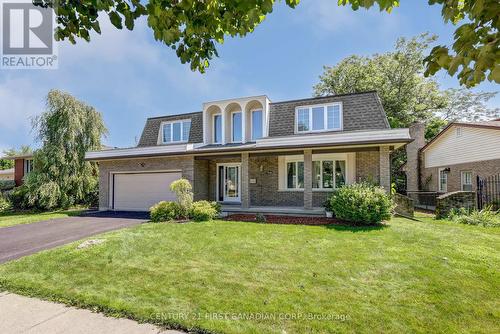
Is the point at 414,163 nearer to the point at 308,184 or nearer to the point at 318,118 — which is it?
the point at 318,118

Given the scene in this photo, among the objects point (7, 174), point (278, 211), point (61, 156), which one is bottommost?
point (278, 211)

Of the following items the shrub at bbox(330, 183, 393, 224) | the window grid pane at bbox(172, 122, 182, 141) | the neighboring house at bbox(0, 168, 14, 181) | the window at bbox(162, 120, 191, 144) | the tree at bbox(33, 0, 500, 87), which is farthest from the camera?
the neighboring house at bbox(0, 168, 14, 181)

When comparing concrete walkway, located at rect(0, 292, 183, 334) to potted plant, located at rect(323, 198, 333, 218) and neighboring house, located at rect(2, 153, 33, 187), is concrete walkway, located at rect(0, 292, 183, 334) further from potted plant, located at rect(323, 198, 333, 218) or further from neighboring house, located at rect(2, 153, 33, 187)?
neighboring house, located at rect(2, 153, 33, 187)

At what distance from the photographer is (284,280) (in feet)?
16.2

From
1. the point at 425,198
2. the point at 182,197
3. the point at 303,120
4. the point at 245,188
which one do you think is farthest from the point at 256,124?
the point at 425,198

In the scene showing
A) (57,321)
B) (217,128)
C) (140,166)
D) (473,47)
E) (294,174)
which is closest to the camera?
(473,47)

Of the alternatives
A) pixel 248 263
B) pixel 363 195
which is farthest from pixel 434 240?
pixel 248 263

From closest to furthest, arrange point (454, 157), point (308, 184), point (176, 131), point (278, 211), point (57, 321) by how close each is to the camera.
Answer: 1. point (57, 321)
2. point (308, 184)
3. point (278, 211)
4. point (454, 157)
5. point (176, 131)

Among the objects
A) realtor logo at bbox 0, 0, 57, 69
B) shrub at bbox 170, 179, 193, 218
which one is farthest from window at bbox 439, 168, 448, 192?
realtor logo at bbox 0, 0, 57, 69

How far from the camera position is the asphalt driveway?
24.6 ft

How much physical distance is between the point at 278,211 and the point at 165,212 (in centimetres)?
530

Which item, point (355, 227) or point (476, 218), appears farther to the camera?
point (476, 218)

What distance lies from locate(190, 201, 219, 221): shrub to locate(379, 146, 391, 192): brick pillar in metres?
7.41

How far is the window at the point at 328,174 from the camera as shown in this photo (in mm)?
13938
